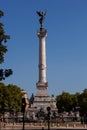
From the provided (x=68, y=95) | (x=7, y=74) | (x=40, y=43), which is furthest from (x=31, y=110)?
(x=7, y=74)

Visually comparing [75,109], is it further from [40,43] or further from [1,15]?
[1,15]

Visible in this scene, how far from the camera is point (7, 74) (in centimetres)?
3938

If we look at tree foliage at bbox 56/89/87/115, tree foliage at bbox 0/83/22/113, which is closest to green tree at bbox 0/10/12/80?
tree foliage at bbox 0/83/22/113

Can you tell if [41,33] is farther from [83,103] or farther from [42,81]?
[83,103]

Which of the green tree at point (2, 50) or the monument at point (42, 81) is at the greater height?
the monument at point (42, 81)

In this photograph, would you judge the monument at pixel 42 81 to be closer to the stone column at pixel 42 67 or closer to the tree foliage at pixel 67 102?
the stone column at pixel 42 67

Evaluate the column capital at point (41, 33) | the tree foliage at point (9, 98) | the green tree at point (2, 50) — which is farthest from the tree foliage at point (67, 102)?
the green tree at point (2, 50)

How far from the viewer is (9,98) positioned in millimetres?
121250

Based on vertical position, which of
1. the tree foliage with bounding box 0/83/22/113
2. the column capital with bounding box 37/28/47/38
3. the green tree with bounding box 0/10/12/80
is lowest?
the green tree with bounding box 0/10/12/80

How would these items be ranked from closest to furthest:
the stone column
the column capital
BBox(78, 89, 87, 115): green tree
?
1. the stone column
2. the column capital
3. BBox(78, 89, 87, 115): green tree

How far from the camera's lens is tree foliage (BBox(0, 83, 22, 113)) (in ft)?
386

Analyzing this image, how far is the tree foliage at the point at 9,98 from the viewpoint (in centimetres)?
11756

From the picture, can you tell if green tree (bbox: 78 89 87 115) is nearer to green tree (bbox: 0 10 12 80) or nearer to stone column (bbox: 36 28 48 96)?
stone column (bbox: 36 28 48 96)

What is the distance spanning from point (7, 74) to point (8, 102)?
8227 centimetres
